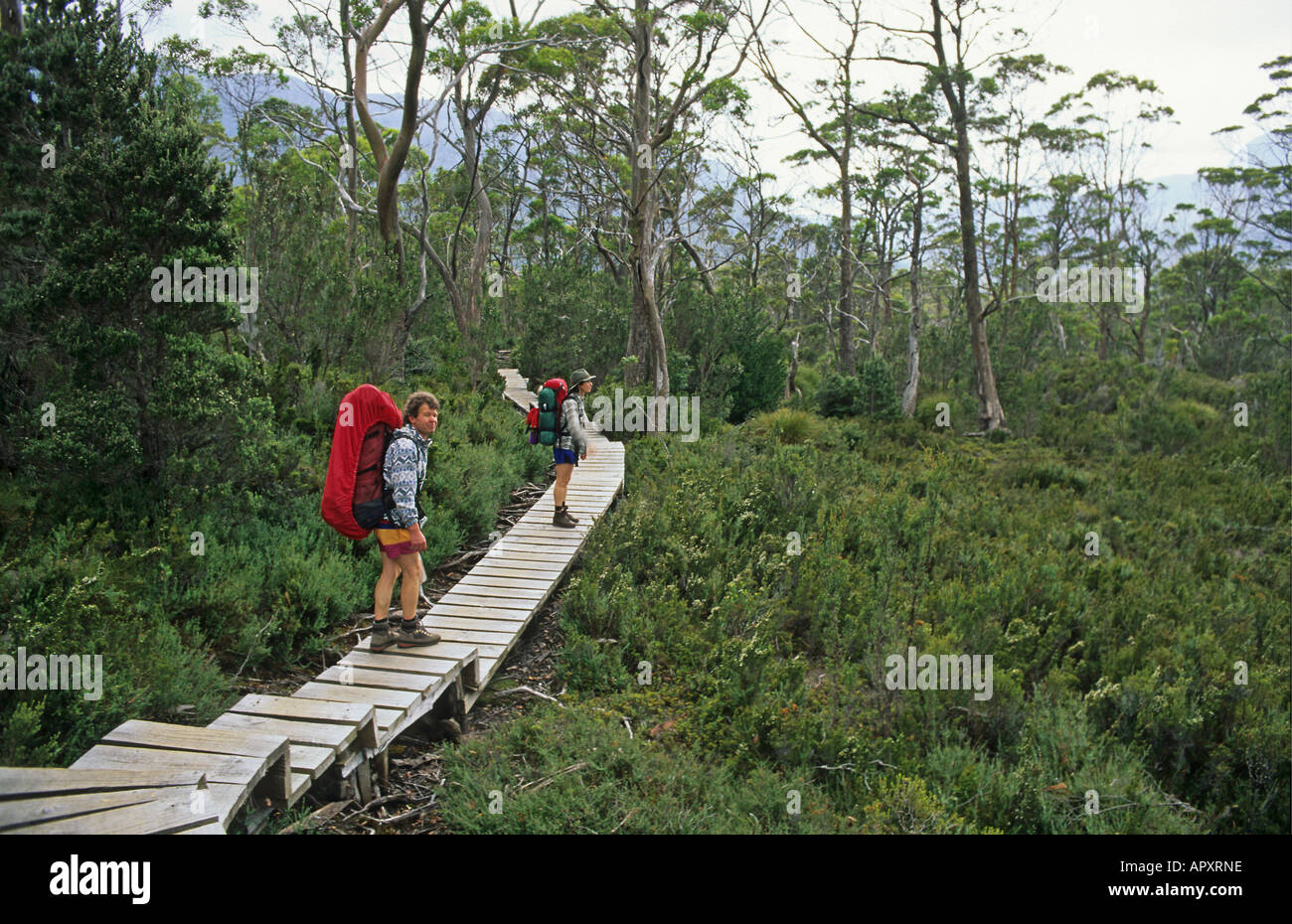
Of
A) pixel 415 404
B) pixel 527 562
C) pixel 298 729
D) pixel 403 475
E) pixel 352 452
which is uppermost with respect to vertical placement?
pixel 415 404

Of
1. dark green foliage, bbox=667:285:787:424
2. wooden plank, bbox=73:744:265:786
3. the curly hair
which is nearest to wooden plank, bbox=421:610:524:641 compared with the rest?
the curly hair

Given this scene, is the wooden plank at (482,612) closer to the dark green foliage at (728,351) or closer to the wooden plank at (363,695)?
the wooden plank at (363,695)

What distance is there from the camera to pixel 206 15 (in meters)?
21.0

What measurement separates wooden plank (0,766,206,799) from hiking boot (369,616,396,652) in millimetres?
1806

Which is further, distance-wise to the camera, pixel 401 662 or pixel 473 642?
pixel 473 642

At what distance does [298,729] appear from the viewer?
3.90m

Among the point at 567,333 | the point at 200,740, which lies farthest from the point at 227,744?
the point at 567,333

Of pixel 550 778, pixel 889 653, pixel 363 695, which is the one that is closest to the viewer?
pixel 550 778

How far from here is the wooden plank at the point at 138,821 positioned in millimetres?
2723

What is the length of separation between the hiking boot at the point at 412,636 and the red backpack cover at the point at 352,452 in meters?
0.71

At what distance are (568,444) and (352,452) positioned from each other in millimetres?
3191

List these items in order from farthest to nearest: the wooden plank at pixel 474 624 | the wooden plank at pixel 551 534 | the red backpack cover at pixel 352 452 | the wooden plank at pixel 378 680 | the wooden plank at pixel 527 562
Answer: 1. the wooden plank at pixel 551 534
2. the wooden plank at pixel 527 562
3. the wooden plank at pixel 474 624
4. the red backpack cover at pixel 352 452
5. the wooden plank at pixel 378 680

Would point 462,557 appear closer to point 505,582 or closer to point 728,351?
point 505,582

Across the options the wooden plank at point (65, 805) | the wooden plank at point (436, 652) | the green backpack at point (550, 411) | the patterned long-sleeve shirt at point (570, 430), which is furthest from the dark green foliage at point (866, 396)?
the wooden plank at point (65, 805)
